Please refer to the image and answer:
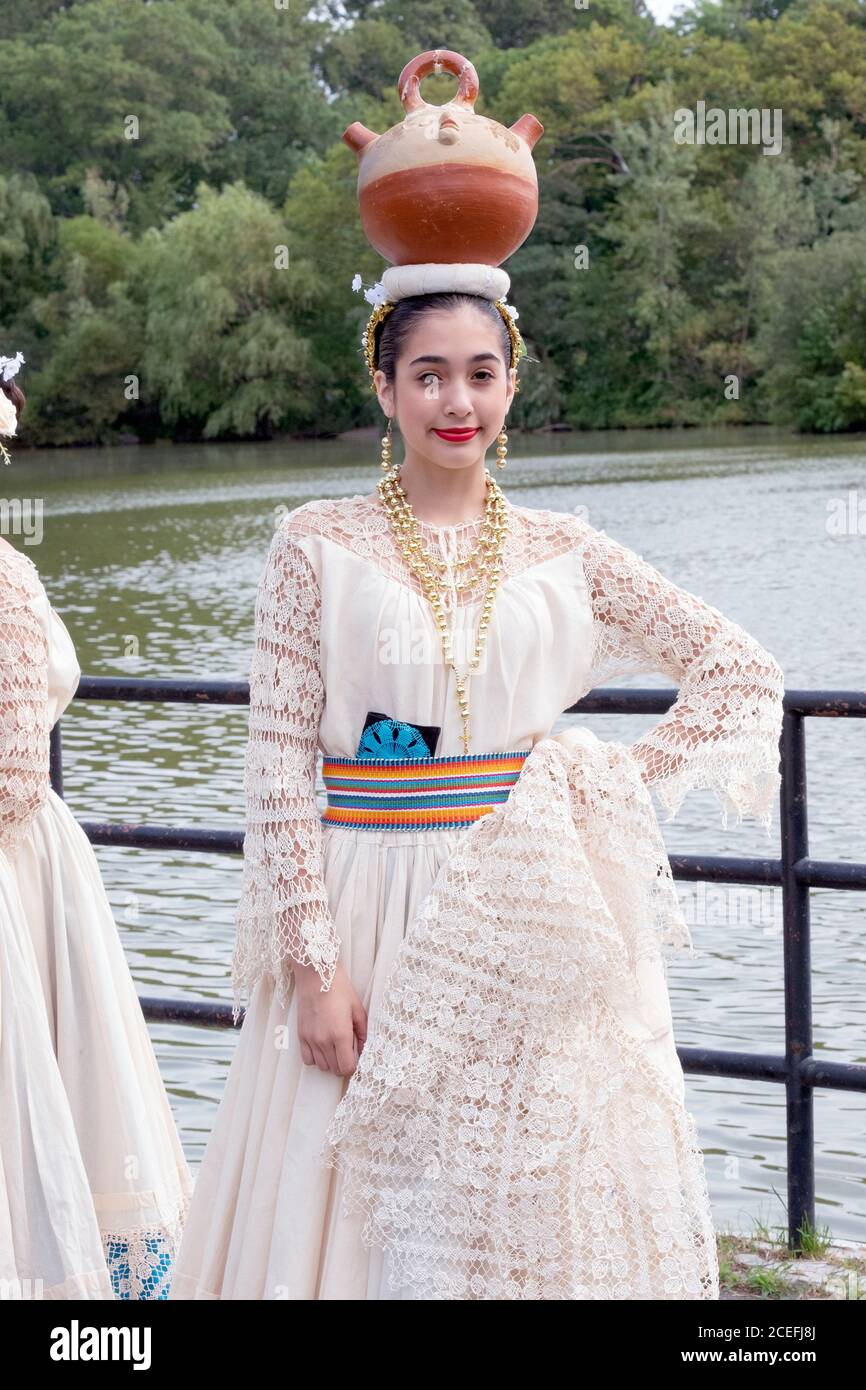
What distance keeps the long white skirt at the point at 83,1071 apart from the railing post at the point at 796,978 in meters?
1.09

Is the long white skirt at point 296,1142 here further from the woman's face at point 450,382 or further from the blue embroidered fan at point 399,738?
the woman's face at point 450,382

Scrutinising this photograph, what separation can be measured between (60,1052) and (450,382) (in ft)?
4.59

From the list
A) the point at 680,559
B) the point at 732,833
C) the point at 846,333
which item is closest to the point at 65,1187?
the point at 732,833

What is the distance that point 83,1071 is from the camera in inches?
135

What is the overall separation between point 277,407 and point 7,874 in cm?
5568

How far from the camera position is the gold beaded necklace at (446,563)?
2781 millimetres

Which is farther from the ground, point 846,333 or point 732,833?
point 846,333

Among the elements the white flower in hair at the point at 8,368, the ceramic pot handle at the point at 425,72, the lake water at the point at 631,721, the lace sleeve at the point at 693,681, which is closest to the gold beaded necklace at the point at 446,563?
the lace sleeve at the point at 693,681

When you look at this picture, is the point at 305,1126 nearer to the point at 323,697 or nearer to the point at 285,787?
the point at 285,787

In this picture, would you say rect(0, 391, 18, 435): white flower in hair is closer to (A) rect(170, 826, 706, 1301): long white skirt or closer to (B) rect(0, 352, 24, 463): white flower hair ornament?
(B) rect(0, 352, 24, 463): white flower hair ornament

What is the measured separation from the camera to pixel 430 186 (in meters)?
2.76

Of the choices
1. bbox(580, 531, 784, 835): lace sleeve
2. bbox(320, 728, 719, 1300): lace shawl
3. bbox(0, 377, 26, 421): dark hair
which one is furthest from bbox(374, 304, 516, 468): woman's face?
bbox(0, 377, 26, 421): dark hair

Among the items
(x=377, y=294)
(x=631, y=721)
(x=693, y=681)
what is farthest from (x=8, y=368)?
(x=631, y=721)

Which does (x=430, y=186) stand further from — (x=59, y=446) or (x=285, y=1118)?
(x=59, y=446)
